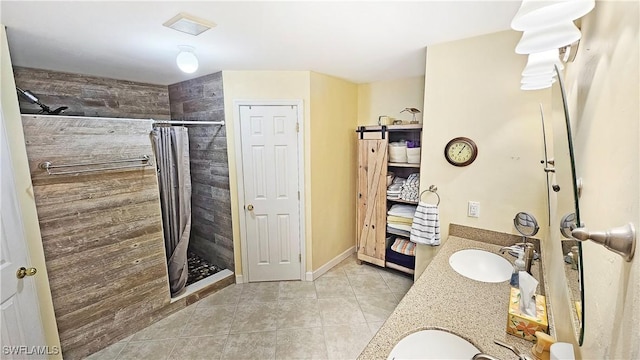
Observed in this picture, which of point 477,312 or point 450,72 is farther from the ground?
point 450,72

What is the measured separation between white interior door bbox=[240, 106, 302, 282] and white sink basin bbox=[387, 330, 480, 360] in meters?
1.95

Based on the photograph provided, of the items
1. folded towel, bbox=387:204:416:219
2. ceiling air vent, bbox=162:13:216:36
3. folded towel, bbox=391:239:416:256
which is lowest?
folded towel, bbox=391:239:416:256

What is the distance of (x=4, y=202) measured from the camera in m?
1.45

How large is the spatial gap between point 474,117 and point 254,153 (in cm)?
200

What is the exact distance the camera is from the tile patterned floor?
204 centimetres

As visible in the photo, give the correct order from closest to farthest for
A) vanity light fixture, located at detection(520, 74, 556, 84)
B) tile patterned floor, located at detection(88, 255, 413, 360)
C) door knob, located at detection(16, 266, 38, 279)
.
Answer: vanity light fixture, located at detection(520, 74, 556, 84), door knob, located at detection(16, 266, 38, 279), tile patterned floor, located at detection(88, 255, 413, 360)

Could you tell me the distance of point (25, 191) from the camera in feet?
5.34

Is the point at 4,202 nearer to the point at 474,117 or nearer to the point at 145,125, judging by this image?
the point at 145,125

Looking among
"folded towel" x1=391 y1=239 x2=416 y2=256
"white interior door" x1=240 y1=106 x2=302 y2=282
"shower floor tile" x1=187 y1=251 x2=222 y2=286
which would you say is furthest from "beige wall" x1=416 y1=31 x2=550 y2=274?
"shower floor tile" x1=187 y1=251 x2=222 y2=286

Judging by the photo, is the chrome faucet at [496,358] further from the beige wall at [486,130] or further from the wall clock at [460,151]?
the wall clock at [460,151]

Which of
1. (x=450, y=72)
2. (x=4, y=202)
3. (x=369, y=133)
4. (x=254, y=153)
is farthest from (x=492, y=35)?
(x=4, y=202)

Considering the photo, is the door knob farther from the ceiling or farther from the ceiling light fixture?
the ceiling light fixture

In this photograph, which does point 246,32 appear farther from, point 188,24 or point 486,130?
point 486,130

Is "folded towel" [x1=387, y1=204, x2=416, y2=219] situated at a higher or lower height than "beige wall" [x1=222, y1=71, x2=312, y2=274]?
lower
